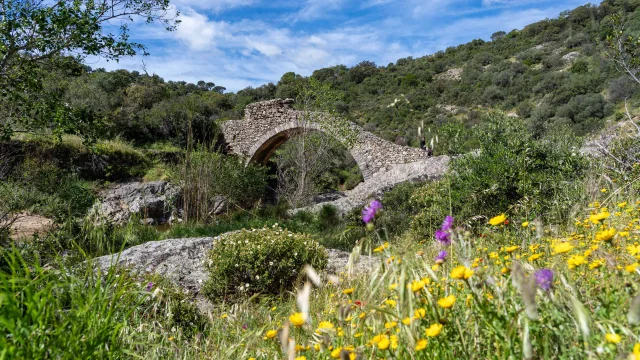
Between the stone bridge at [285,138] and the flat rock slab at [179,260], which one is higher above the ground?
the stone bridge at [285,138]

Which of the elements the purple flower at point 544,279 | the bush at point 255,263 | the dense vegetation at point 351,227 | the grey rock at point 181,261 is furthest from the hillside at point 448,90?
the purple flower at point 544,279

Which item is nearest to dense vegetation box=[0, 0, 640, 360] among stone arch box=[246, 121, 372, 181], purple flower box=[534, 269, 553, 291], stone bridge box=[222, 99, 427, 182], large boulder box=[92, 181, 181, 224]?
purple flower box=[534, 269, 553, 291]

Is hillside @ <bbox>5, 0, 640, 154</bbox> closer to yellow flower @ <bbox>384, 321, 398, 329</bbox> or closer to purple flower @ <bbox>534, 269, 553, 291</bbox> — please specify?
yellow flower @ <bbox>384, 321, 398, 329</bbox>

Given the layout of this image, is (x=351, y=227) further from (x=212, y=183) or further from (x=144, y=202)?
(x=144, y=202)

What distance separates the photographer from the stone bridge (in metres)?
16.5

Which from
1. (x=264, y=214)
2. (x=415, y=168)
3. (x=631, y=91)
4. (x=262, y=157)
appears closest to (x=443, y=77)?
(x=631, y=91)

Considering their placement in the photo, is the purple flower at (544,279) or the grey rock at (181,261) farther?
→ the grey rock at (181,261)

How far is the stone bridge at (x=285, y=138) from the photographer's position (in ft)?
54.0

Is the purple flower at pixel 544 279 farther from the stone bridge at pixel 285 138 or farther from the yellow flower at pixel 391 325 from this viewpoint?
the stone bridge at pixel 285 138

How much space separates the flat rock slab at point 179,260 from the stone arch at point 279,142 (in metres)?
10.8

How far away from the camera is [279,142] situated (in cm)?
2008

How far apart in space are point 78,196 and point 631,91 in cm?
2175

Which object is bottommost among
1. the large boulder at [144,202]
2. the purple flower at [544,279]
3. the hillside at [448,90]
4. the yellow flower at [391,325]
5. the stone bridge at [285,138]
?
the large boulder at [144,202]

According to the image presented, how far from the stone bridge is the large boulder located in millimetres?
5851
